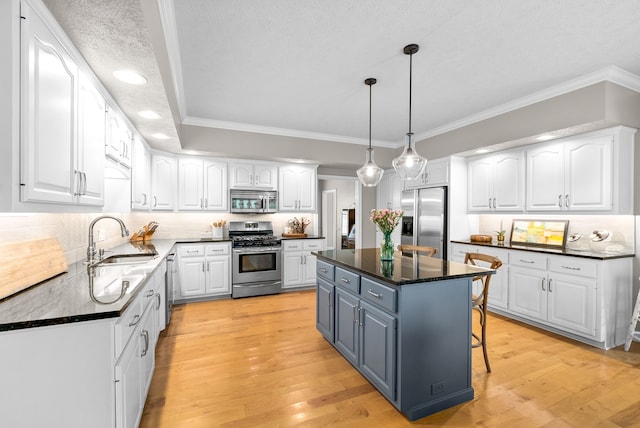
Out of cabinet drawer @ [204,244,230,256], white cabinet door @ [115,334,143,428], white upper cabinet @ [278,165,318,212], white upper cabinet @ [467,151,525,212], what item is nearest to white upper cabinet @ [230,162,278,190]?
white upper cabinet @ [278,165,318,212]

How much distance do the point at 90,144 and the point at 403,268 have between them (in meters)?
2.37

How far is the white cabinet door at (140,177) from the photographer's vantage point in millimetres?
3502

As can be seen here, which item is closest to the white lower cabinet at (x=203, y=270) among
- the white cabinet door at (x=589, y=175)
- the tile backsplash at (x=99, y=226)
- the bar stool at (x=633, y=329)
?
the tile backsplash at (x=99, y=226)

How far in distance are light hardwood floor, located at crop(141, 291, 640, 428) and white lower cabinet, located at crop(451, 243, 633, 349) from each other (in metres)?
0.17

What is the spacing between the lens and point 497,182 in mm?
4266

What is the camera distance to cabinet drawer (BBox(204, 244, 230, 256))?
4.60 m

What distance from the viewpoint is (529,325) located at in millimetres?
3648

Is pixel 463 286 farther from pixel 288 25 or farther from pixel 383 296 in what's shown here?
pixel 288 25

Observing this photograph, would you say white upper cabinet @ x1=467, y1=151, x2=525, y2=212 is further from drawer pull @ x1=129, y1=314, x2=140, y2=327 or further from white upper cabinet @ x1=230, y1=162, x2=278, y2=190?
drawer pull @ x1=129, y1=314, x2=140, y2=327

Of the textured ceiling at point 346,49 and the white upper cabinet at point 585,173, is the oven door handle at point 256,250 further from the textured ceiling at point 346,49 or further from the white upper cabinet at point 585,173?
the white upper cabinet at point 585,173

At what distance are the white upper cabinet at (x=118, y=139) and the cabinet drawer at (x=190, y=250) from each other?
5.33 ft

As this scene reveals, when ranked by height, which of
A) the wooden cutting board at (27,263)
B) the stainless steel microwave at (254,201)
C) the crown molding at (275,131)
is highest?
the crown molding at (275,131)

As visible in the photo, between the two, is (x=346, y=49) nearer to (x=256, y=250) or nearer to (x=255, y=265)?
(x=256, y=250)

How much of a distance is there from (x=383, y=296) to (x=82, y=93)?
2338mm
